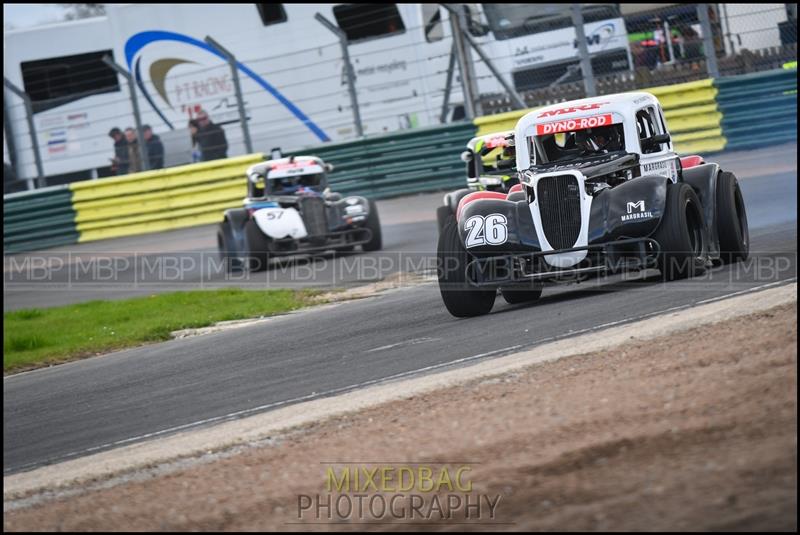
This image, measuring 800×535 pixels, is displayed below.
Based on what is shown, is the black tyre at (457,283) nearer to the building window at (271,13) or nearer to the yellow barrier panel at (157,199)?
the yellow barrier panel at (157,199)

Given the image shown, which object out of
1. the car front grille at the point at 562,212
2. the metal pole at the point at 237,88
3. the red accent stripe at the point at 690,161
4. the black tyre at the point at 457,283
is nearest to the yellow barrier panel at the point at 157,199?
the metal pole at the point at 237,88

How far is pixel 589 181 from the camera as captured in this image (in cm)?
1012

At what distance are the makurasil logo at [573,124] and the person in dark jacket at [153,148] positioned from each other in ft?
51.6

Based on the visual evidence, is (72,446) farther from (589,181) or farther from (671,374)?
(589,181)

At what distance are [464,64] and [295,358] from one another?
1332 centimetres

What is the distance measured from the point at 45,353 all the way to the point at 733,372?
846cm

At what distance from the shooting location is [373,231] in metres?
17.6

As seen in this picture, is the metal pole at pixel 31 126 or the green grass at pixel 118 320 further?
the metal pole at pixel 31 126

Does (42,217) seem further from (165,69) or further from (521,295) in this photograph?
(521,295)

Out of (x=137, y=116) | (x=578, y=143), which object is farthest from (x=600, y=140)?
(x=137, y=116)

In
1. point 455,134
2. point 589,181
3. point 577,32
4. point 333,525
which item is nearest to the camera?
point 333,525

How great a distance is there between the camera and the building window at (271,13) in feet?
84.6

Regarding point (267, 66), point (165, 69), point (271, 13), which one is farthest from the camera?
point (165, 69)

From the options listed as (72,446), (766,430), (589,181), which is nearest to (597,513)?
Result: (766,430)
